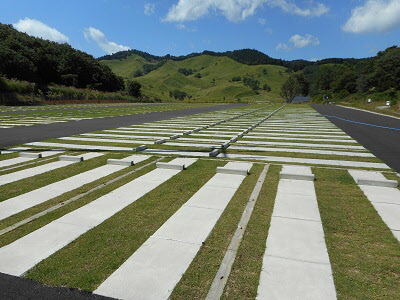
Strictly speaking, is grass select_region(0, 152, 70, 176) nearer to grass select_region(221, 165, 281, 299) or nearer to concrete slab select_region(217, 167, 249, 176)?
concrete slab select_region(217, 167, 249, 176)

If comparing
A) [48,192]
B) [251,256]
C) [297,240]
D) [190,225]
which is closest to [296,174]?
Result: [297,240]

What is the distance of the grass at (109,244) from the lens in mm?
3209

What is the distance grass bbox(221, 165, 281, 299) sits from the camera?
3.02 metres

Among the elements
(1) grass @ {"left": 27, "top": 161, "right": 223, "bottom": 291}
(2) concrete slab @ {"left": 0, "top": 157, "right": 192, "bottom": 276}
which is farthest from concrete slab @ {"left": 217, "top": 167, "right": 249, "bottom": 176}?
(2) concrete slab @ {"left": 0, "top": 157, "right": 192, "bottom": 276}

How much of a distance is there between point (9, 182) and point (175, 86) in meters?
159

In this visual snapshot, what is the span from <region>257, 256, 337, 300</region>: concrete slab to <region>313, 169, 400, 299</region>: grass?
0.12m

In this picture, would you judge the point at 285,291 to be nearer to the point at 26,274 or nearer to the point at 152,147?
the point at 26,274

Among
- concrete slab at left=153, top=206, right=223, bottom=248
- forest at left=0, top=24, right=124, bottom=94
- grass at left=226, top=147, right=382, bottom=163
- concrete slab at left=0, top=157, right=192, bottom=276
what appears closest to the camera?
concrete slab at left=0, top=157, right=192, bottom=276

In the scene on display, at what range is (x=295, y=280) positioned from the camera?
319cm

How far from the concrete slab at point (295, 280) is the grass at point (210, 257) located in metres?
0.55

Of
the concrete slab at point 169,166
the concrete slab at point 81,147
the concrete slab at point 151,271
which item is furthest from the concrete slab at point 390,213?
the concrete slab at point 81,147

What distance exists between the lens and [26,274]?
325 centimetres

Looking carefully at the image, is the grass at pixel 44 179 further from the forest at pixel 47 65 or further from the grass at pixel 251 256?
the forest at pixel 47 65

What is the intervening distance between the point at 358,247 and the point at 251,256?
147cm
